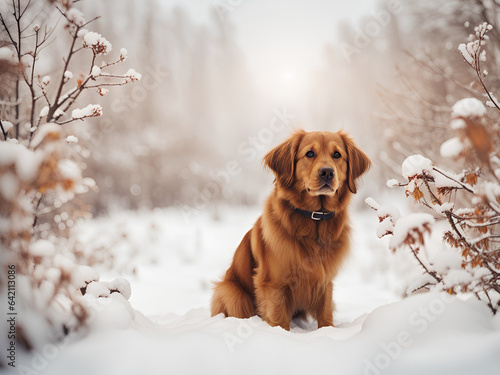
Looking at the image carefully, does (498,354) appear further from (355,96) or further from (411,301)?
(355,96)

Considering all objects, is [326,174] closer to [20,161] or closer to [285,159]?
[285,159]

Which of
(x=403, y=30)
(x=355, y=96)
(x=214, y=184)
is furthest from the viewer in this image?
(x=355, y=96)

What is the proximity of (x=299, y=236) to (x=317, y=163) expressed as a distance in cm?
56

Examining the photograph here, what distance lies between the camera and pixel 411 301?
1504 mm

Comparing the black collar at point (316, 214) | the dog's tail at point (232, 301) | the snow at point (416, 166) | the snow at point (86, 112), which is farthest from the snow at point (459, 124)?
the dog's tail at point (232, 301)

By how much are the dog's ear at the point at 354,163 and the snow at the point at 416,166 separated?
985mm

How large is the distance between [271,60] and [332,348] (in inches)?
629

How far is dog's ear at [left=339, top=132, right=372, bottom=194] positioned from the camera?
2514 mm

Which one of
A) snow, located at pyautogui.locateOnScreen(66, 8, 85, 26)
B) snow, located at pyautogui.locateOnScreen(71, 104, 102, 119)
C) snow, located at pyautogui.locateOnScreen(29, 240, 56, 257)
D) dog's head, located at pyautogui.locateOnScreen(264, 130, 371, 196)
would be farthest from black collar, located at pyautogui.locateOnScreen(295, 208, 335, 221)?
snow, located at pyautogui.locateOnScreen(66, 8, 85, 26)

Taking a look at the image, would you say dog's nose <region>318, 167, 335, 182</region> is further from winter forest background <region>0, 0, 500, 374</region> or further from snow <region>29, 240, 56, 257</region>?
snow <region>29, 240, 56, 257</region>

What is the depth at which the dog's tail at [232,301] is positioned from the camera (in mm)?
2445

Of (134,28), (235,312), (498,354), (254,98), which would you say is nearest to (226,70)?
(254,98)

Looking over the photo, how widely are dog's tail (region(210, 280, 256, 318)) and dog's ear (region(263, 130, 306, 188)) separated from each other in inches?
37.1

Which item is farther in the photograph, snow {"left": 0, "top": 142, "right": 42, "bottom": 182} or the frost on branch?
the frost on branch
